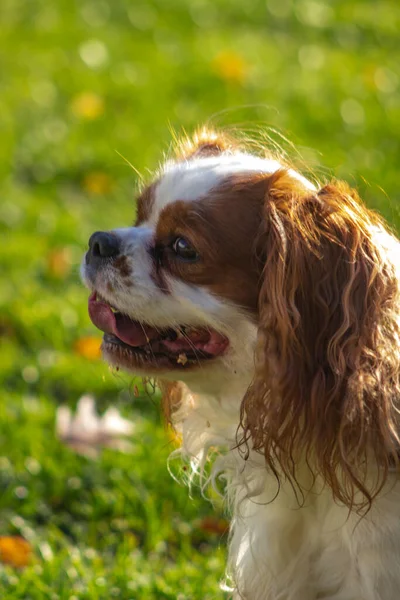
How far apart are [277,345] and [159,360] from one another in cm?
42

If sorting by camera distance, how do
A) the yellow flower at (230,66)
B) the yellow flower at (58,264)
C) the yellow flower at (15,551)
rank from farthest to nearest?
the yellow flower at (230,66) < the yellow flower at (58,264) < the yellow flower at (15,551)

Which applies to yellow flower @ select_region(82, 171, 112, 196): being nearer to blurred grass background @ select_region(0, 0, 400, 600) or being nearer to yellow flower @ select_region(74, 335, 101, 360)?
blurred grass background @ select_region(0, 0, 400, 600)

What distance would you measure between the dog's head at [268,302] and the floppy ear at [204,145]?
0.47 feet

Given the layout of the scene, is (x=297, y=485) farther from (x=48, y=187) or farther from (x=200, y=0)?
(x=200, y=0)

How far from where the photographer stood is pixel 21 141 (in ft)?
20.5

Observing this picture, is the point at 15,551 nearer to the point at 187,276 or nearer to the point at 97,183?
the point at 187,276

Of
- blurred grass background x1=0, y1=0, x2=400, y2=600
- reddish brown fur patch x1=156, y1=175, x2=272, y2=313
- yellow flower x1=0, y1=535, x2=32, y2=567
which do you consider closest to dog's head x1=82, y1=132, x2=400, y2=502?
reddish brown fur patch x1=156, y1=175, x2=272, y2=313

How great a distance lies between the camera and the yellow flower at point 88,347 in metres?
4.55

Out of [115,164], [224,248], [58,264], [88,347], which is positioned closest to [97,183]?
[115,164]

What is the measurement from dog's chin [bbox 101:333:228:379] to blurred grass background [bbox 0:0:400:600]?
2.60 ft

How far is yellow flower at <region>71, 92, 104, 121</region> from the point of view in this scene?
652cm

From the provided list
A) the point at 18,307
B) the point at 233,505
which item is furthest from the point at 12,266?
the point at 233,505

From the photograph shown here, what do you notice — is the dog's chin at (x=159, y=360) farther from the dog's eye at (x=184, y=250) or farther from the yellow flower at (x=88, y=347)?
the yellow flower at (x=88, y=347)

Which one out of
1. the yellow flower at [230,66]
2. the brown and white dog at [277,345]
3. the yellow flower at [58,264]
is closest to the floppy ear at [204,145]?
the brown and white dog at [277,345]
